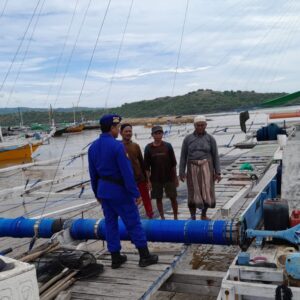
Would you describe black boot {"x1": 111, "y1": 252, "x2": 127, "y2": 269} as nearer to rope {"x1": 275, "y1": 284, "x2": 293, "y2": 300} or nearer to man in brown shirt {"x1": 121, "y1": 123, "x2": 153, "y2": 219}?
man in brown shirt {"x1": 121, "y1": 123, "x2": 153, "y2": 219}

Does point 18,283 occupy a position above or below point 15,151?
above

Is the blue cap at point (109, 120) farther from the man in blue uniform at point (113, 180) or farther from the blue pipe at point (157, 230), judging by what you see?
the blue pipe at point (157, 230)

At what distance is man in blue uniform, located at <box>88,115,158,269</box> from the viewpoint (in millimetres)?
4484

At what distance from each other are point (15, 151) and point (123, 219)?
29.5 m

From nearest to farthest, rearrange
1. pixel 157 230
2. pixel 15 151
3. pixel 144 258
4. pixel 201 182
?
pixel 144 258 < pixel 157 230 < pixel 201 182 < pixel 15 151

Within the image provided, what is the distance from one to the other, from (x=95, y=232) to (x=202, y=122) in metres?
2.04

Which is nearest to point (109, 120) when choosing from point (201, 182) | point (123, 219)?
point (123, 219)

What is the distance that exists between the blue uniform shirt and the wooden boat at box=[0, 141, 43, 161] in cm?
2829

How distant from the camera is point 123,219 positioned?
15.3 feet

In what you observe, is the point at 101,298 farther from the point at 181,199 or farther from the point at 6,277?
the point at 181,199

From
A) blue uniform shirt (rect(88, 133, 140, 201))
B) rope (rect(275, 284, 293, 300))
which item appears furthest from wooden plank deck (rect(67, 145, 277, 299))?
rope (rect(275, 284, 293, 300))

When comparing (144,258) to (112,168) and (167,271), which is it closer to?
(167,271)

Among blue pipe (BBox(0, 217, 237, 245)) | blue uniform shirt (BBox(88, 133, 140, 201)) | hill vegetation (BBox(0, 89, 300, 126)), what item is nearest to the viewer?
blue uniform shirt (BBox(88, 133, 140, 201))

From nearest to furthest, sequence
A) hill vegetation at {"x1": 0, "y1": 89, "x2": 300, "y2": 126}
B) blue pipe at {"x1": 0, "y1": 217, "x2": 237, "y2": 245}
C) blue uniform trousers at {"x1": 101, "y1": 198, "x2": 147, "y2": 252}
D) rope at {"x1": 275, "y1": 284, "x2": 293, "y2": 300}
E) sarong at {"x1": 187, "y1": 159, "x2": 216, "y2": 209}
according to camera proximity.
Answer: rope at {"x1": 275, "y1": 284, "x2": 293, "y2": 300}
blue uniform trousers at {"x1": 101, "y1": 198, "x2": 147, "y2": 252}
blue pipe at {"x1": 0, "y1": 217, "x2": 237, "y2": 245}
sarong at {"x1": 187, "y1": 159, "x2": 216, "y2": 209}
hill vegetation at {"x1": 0, "y1": 89, "x2": 300, "y2": 126}
